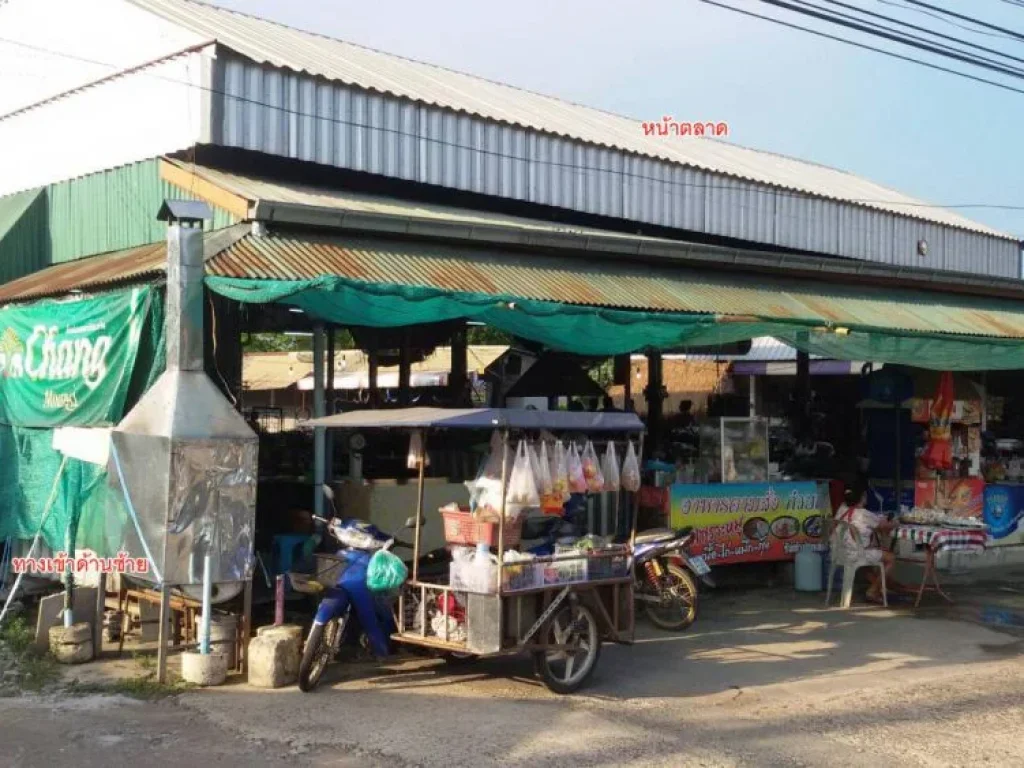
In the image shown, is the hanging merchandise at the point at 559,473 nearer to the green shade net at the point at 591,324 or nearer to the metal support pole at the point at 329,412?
the green shade net at the point at 591,324

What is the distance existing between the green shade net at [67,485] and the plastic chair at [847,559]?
7.10 meters

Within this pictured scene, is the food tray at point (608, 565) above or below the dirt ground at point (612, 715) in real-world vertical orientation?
above

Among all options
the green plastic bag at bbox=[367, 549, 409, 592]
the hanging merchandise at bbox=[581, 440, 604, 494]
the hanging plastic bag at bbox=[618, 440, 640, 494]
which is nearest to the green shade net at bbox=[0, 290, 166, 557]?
the green plastic bag at bbox=[367, 549, 409, 592]

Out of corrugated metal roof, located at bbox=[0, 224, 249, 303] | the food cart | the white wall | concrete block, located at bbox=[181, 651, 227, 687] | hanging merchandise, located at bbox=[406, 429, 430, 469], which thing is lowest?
concrete block, located at bbox=[181, 651, 227, 687]

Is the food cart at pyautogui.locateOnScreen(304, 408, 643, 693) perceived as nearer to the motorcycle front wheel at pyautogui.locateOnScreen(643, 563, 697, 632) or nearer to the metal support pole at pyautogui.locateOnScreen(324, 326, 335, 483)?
the metal support pole at pyautogui.locateOnScreen(324, 326, 335, 483)

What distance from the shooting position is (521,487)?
7.48 meters

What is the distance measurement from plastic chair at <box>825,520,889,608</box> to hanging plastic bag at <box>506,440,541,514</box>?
5222mm

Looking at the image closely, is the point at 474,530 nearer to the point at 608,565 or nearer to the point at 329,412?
the point at 608,565

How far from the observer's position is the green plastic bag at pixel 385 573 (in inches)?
305

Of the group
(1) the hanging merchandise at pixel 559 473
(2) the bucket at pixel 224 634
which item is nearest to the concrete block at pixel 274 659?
(2) the bucket at pixel 224 634

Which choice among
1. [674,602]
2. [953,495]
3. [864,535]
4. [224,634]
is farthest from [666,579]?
[953,495]

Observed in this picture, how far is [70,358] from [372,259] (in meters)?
2.91

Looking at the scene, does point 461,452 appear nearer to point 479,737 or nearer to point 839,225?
point 479,737

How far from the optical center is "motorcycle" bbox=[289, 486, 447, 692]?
299 inches
